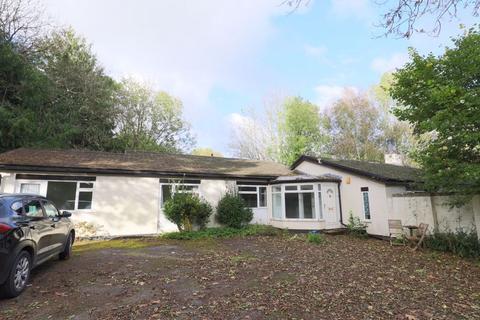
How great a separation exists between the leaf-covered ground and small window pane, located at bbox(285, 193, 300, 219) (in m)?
4.77

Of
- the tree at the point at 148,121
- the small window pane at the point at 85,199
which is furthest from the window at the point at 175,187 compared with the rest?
the tree at the point at 148,121

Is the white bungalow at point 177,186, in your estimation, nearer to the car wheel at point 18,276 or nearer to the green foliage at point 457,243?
the green foliage at point 457,243

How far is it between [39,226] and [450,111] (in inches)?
434

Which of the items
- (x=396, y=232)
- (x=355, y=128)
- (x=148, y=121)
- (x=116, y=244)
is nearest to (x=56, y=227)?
(x=116, y=244)

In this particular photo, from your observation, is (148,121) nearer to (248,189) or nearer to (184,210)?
(248,189)

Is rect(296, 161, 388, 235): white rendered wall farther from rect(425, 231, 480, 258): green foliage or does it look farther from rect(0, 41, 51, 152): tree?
rect(0, 41, 51, 152): tree

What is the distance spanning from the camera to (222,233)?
1231 cm

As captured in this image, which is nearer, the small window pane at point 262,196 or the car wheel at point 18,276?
the car wheel at point 18,276

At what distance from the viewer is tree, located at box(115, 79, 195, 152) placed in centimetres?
2544

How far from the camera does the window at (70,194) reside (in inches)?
455

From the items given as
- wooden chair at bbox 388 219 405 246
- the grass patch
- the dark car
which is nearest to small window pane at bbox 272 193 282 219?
wooden chair at bbox 388 219 405 246

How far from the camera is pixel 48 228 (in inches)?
240

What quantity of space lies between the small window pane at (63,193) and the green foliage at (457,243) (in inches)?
554

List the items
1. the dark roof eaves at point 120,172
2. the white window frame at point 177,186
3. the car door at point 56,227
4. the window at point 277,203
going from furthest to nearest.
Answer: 1. the window at point 277,203
2. the white window frame at point 177,186
3. the dark roof eaves at point 120,172
4. the car door at point 56,227
